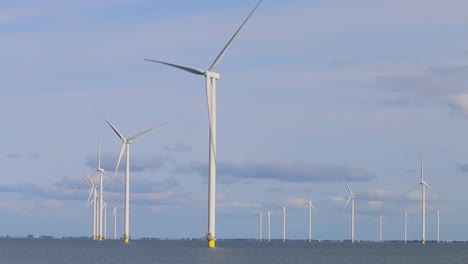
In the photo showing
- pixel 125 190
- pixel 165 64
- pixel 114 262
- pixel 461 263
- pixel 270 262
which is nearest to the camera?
pixel 165 64

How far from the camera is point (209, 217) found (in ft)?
330

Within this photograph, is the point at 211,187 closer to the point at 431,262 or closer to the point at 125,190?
the point at 431,262

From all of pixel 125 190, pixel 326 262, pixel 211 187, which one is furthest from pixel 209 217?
pixel 125 190

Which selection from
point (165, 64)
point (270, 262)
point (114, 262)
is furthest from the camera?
point (270, 262)

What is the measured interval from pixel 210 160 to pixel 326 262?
2833cm

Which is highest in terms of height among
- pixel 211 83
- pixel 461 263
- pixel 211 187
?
pixel 211 83

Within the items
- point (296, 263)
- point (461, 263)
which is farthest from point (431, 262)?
point (296, 263)

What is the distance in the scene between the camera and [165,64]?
313 ft

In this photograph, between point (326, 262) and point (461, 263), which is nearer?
point (326, 262)

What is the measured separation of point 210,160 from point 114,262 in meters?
16.0

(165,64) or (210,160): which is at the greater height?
(165,64)

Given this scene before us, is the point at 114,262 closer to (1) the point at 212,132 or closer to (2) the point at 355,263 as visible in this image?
(1) the point at 212,132

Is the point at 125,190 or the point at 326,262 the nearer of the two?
the point at 326,262

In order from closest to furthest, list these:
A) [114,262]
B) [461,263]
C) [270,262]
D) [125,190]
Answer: [114,262] < [270,262] < [461,263] < [125,190]
